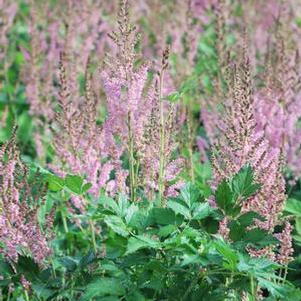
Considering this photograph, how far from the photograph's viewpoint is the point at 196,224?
119 inches

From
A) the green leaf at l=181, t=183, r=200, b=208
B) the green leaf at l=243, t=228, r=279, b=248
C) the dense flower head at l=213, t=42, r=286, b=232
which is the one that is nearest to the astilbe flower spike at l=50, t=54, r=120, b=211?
the dense flower head at l=213, t=42, r=286, b=232

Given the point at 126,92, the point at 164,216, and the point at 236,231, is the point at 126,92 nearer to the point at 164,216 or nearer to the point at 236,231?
the point at 164,216

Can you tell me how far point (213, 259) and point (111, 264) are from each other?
50cm

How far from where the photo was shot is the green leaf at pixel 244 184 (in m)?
2.99

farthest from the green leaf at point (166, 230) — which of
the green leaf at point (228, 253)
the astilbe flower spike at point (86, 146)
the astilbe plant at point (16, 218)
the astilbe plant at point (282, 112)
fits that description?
the astilbe plant at point (282, 112)

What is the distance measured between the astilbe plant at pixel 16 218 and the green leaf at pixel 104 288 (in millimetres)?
477

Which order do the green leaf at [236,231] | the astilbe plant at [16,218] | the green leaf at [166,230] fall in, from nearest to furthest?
the green leaf at [166,230], the green leaf at [236,231], the astilbe plant at [16,218]

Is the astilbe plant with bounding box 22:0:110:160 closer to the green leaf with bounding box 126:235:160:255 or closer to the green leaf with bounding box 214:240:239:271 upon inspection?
the green leaf with bounding box 126:235:160:255

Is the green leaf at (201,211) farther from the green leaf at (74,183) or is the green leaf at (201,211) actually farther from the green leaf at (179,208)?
the green leaf at (74,183)

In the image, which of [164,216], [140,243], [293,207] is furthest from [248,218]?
[293,207]

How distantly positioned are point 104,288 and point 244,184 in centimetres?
64

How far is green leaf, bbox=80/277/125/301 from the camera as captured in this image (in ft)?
9.41

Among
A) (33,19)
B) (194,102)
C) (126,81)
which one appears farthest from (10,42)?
(126,81)

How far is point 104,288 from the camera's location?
287cm
